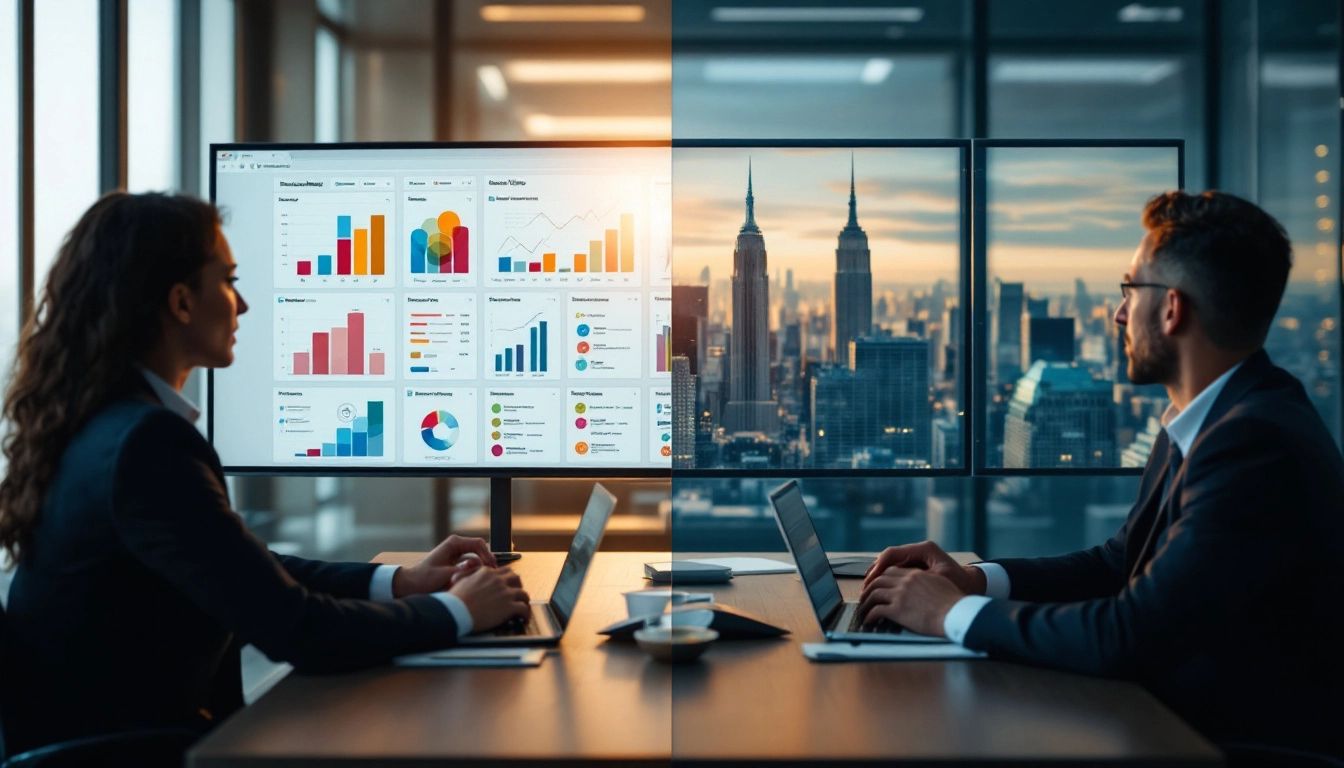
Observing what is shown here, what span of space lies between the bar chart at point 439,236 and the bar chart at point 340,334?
0.32 ft

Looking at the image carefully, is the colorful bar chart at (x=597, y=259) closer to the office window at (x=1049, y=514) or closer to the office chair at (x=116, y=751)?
the office chair at (x=116, y=751)

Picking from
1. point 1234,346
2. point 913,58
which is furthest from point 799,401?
point 913,58

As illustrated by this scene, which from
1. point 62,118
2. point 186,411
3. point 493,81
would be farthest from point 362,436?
point 493,81

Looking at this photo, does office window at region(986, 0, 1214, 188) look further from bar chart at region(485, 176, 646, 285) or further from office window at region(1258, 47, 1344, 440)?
bar chart at region(485, 176, 646, 285)

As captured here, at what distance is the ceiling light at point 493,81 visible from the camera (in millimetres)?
3963

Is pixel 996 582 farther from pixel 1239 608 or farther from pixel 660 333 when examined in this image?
pixel 660 333

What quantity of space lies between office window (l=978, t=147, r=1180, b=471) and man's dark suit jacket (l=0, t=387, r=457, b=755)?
1.75 meters

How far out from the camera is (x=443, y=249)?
2.28 m

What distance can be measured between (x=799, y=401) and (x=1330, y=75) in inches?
102

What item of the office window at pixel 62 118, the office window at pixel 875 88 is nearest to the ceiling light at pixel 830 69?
the office window at pixel 875 88

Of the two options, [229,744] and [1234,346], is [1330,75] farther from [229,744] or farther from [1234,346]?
[229,744]

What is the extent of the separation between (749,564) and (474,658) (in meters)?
0.87

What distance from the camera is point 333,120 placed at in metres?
3.96

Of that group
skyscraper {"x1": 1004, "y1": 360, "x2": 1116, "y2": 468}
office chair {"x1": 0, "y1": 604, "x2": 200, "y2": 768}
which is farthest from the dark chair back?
skyscraper {"x1": 1004, "y1": 360, "x2": 1116, "y2": 468}
